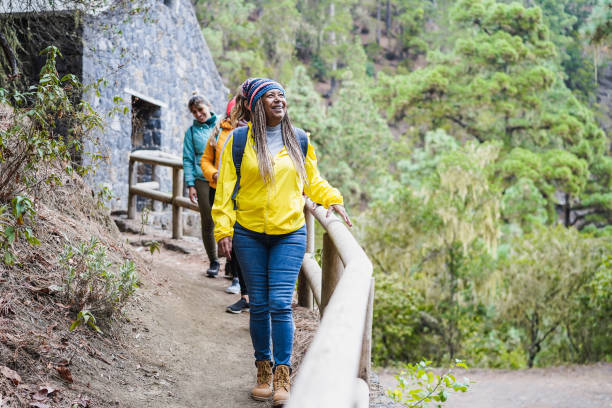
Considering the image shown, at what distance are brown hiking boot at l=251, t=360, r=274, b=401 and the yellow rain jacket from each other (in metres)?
0.74

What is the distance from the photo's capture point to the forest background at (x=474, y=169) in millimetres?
13461

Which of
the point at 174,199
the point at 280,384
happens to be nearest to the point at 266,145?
the point at 280,384

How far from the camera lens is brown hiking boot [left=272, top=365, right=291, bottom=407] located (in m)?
2.92

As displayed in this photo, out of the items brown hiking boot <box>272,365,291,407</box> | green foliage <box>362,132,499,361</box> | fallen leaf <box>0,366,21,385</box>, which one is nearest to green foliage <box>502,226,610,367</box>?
green foliage <box>362,132,499,361</box>

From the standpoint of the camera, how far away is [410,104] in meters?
22.2

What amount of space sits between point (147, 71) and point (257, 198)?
825 centimetres

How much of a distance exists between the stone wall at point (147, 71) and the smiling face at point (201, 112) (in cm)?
262

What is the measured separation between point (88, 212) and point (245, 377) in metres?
2.30

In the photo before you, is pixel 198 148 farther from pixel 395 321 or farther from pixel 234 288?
pixel 395 321

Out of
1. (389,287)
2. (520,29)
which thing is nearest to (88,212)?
(389,287)

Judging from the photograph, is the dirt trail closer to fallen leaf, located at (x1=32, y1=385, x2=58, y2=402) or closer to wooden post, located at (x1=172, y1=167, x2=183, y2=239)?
fallen leaf, located at (x1=32, y1=385, x2=58, y2=402)

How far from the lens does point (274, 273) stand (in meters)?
2.90

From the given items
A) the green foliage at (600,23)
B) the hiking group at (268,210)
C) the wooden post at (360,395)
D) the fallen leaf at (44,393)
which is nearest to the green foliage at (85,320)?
the fallen leaf at (44,393)

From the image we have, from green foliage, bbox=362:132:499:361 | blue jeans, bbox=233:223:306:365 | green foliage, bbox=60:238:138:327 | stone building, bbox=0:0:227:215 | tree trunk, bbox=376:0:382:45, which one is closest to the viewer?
blue jeans, bbox=233:223:306:365
